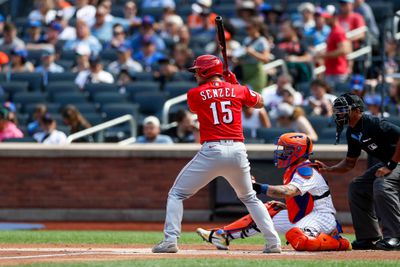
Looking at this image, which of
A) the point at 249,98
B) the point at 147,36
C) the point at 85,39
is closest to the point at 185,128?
A: the point at 147,36

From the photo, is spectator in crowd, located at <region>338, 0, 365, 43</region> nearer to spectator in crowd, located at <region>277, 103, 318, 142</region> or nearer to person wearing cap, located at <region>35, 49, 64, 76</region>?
spectator in crowd, located at <region>277, 103, 318, 142</region>

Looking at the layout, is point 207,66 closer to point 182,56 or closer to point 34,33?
point 182,56

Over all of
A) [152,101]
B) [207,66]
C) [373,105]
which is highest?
[207,66]

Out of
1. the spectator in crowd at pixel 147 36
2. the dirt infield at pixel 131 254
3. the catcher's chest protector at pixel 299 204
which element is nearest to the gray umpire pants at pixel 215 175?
the dirt infield at pixel 131 254

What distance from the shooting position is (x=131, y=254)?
9555mm

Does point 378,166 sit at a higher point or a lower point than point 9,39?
lower

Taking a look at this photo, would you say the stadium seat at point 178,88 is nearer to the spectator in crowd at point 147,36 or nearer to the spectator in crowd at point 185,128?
the spectator in crowd at point 185,128

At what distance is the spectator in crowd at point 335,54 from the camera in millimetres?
17562

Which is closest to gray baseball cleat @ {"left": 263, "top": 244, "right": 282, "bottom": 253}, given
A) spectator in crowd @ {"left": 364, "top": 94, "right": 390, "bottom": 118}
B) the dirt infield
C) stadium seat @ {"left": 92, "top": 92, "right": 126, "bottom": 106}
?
the dirt infield

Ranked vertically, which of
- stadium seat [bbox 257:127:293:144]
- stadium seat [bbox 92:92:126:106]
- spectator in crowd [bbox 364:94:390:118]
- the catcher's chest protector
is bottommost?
the catcher's chest protector

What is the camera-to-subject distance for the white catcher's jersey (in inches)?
385

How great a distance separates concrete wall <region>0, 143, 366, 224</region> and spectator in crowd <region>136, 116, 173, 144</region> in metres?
0.44

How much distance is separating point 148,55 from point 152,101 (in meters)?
1.93

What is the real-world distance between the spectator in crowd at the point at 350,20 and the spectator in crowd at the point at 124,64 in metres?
3.75
